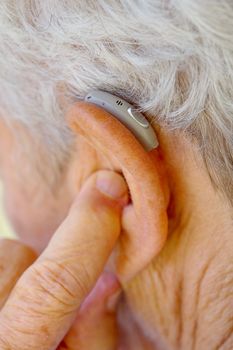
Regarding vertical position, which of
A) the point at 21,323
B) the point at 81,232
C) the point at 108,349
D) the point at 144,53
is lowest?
the point at 108,349

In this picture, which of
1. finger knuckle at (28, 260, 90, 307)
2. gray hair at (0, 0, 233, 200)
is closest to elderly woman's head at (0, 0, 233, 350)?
gray hair at (0, 0, 233, 200)

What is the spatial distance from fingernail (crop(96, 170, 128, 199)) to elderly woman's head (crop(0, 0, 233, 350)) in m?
0.02

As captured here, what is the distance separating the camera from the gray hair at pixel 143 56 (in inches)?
28.1

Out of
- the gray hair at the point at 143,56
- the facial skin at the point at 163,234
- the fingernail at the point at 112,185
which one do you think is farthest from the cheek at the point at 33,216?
the gray hair at the point at 143,56

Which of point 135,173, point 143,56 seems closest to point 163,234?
point 135,173

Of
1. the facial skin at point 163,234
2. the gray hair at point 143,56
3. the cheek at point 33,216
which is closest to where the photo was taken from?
the gray hair at point 143,56

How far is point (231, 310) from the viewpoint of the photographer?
0.90m

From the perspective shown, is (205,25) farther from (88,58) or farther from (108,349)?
(108,349)

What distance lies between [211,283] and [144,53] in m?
0.37

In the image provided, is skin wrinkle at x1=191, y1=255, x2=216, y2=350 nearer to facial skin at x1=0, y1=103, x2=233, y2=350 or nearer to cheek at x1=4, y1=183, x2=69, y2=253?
facial skin at x1=0, y1=103, x2=233, y2=350

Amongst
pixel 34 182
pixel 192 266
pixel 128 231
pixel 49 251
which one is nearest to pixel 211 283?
pixel 192 266

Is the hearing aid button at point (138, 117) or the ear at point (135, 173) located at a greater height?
the hearing aid button at point (138, 117)

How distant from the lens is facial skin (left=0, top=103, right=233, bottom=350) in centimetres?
83

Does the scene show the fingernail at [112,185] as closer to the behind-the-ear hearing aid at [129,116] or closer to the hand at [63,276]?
the hand at [63,276]
